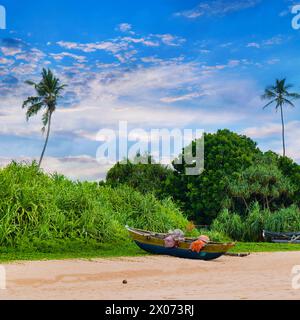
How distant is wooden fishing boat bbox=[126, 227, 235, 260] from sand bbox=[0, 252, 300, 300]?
9.6 inches

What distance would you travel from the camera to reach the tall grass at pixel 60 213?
19.4 m

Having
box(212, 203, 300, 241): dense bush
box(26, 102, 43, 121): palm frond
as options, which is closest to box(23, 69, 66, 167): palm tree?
box(26, 102, 43, 121): palm frond

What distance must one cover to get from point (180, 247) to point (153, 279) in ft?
14.8


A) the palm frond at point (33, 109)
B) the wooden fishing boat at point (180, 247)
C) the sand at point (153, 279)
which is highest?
the palm frond at point (33, 109)

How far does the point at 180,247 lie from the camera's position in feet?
56.0

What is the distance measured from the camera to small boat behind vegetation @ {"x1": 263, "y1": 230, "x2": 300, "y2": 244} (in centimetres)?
2853

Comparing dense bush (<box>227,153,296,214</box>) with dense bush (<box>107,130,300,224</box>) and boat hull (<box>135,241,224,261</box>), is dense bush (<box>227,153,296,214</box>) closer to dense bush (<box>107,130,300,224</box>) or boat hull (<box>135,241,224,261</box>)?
dense bush (<box>107,130,300,224</box>)

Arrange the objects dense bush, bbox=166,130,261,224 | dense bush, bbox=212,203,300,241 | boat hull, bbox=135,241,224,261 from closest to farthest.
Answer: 1. boat hull, bbox=135,241,224,261
2. dense bush, bbox=212,203,300,241
3. dense bush, bbox=166,130,261,224

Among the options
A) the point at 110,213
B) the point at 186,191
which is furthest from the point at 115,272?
the point at 186,191

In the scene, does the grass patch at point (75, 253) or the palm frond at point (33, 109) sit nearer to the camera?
the grass patch at point (75, 253)

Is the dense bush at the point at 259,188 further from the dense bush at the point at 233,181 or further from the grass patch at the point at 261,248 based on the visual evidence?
the grass patch at the point at 261,248

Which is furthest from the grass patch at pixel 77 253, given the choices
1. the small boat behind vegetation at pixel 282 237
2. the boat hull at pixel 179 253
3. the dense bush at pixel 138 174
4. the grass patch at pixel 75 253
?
the dense bush at pixel 138 174

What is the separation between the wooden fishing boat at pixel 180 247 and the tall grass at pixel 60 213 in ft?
9.22
